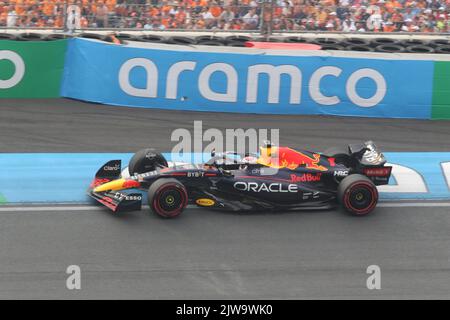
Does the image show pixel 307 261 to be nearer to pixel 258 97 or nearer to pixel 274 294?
pixel 274 294

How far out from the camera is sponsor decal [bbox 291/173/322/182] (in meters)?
10.3

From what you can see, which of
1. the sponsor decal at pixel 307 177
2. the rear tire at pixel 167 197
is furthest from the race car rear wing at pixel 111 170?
the sponsor decal at pixel 307 177

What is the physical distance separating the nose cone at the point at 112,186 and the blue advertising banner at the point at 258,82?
462cm

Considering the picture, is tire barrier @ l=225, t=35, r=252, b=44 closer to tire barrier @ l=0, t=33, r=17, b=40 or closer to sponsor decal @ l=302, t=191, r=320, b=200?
tire barrier @ l=0, t=33, r=17, b=40

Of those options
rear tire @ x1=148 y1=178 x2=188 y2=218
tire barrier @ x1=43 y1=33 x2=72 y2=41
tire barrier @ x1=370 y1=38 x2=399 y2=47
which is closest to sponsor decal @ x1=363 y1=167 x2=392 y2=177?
rear tire @ x1=148 y1=178 x2=188 y2=218

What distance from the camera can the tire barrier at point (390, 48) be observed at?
51.5ft

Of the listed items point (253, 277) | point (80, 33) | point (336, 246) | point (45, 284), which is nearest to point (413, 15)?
point (80, 33)

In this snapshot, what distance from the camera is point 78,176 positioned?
38.3 feet

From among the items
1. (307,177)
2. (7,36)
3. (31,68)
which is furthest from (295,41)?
(307,177)

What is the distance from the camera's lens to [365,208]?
33.8 ft

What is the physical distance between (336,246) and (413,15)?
7.55 meters

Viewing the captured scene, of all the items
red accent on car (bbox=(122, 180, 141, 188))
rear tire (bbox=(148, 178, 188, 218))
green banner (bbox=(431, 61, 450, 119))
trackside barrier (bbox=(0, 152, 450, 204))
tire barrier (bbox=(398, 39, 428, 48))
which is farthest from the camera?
tire barrier (bbox=(398, 39, 428, 48))

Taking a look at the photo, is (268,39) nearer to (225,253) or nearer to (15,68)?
(15,68)

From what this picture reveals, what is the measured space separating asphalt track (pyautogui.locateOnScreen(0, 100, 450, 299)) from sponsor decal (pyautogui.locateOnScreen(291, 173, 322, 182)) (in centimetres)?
44
